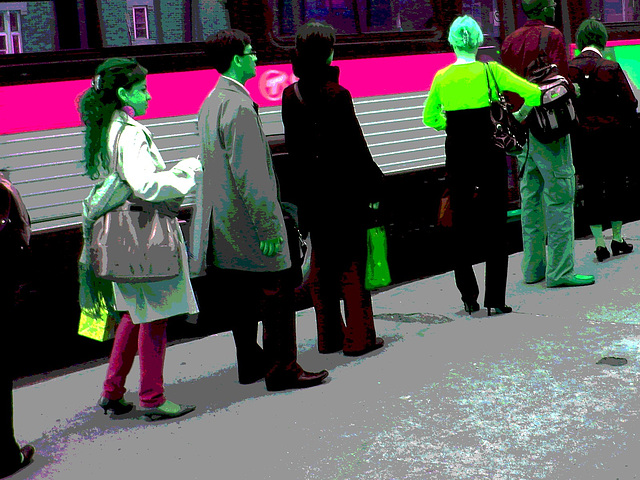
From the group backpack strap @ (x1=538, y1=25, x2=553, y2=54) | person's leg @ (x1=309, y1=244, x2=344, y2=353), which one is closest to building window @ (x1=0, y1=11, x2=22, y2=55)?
person's leg @ (x1=309, y1=244, x2=344, y2=353)

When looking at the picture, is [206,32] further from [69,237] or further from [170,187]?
[170,187]

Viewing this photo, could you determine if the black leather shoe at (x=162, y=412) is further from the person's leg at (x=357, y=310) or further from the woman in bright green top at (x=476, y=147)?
the woman in bright green top at (x=476, y=147)

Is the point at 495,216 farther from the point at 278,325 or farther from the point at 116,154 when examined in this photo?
the point at 116,154

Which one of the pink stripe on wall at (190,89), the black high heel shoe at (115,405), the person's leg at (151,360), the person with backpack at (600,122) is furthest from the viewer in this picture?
the person with backpack at (600,122)

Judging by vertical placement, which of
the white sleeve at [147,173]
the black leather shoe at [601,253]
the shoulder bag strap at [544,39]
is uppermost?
the shoulder bag strap at [544,39]

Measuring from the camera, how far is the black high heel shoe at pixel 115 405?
14.8 feet

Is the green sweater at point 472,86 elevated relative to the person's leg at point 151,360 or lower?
elevated

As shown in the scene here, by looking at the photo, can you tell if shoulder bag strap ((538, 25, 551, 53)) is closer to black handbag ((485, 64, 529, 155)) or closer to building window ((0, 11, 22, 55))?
black handbag ((485, 64, 529, 155))

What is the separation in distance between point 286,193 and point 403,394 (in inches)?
52.2

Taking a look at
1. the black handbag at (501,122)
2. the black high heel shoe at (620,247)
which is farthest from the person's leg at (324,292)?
the black high heel shoe at (620,247)

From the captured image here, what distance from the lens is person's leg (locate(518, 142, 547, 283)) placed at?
21.4ft

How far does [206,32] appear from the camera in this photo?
6.06 m

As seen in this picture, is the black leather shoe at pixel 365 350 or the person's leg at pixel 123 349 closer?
the person's leg at pixel 123 349

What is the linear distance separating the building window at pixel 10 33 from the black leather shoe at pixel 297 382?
2.28 m
